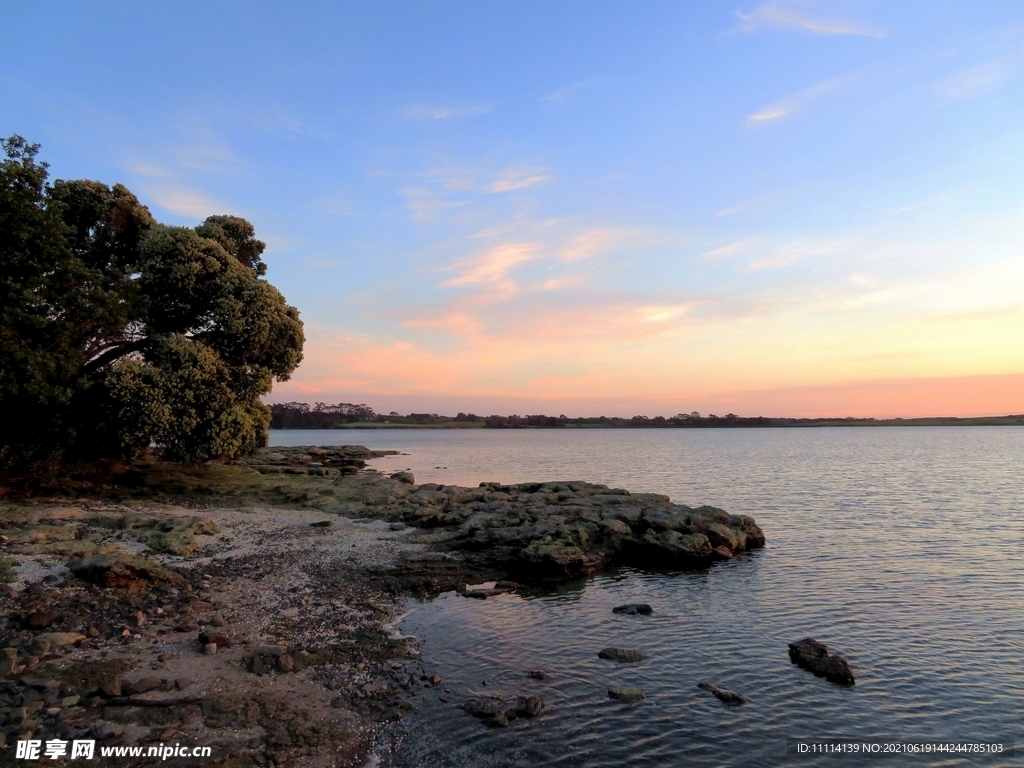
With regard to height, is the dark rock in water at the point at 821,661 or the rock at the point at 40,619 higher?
the rock at the point at 40,619

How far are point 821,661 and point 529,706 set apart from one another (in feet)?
22.3

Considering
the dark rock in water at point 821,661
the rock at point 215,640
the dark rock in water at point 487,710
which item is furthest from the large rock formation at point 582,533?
the rock at point 215,640

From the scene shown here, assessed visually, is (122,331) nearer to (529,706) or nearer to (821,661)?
(529,706)

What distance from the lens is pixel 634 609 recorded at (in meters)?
17.6

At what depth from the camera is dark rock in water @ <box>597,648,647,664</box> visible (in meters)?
13.8

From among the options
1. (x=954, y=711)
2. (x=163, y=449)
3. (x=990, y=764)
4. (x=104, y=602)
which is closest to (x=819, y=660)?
(x=954, y=711)

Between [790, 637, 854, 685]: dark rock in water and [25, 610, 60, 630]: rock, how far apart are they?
51.9 ft

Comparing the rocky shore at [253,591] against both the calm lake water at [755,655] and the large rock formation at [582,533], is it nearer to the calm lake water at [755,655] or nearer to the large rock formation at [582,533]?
the large rock formation at [582,533]

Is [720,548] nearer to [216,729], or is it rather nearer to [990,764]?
[990,764]

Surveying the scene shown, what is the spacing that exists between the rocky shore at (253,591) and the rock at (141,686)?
5cm

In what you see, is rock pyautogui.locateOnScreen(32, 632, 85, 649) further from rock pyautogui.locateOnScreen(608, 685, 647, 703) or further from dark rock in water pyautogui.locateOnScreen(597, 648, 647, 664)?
dark rock in water pyautogui.locateOnScreen(597, 648, 647, 664)

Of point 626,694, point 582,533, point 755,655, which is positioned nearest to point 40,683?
point 626,694

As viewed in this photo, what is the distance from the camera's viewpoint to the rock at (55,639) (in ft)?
38.1

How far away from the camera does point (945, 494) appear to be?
44750 mm
